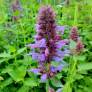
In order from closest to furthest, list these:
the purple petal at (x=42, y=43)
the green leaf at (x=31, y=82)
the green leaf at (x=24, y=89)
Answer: the purple petal at (x=42, y=43), the green leaf at (x=31, y=82), the green leaf at (x=24, y=89)

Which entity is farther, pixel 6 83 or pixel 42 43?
pixel 6 83

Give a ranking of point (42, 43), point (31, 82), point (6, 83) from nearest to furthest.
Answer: point (42, 43), point (31, 82), point (6, 83)

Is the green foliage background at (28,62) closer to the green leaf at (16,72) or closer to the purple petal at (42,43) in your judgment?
the green leaf at (16,72)

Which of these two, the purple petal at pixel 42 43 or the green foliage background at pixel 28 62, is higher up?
the purple petal at pixel 42 43

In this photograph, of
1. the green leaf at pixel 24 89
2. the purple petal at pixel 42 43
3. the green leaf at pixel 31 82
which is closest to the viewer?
the purple petal at pixel 42 43

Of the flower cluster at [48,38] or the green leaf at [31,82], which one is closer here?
the flower cluster at [48,38]

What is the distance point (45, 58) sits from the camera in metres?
1.82

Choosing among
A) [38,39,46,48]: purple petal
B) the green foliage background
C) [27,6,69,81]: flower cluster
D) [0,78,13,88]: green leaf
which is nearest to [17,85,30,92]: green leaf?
the green foliage background

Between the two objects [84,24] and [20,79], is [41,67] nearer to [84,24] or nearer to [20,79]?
[20,79]

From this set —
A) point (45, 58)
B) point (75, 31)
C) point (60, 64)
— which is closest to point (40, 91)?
point (75, 31)

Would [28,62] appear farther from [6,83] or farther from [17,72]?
[6,83]

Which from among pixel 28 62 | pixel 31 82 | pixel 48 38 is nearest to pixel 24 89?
pixel 31 82

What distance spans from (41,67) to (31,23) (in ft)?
5.66

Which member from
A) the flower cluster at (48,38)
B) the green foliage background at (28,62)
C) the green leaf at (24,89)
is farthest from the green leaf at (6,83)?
the flower cluster at (48,38)
